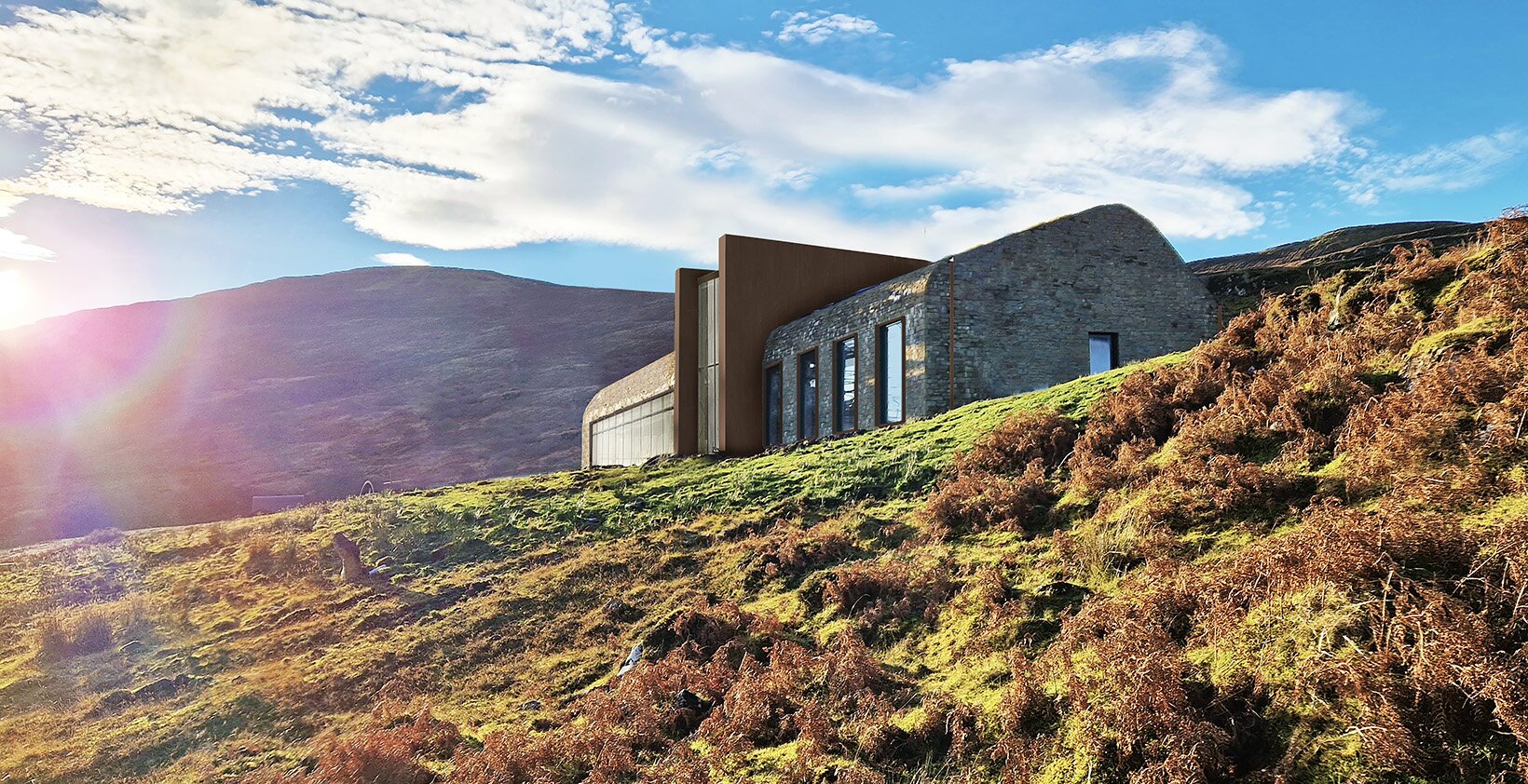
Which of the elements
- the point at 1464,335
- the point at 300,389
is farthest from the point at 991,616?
the point at 300,389

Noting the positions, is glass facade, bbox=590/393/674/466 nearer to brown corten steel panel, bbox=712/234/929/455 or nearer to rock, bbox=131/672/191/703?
brown corten steel panel, bbox=712/234/929/455

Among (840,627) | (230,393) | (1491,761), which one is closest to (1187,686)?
(1491,761)

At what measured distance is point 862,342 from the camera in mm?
25844

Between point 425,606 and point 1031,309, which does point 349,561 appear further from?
point 1031,309

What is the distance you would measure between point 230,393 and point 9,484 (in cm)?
2408

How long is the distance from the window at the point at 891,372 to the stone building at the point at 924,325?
44mm

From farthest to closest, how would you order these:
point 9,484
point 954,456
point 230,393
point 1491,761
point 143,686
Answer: point 230,393, point 9,484, point 954,456, point 143,686, point 1491,761

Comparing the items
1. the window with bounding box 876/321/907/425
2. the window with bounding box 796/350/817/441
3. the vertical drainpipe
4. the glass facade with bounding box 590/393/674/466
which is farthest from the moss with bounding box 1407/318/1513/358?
the glass facade with bounding box 590/393/674/466

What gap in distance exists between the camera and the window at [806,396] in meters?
28.3

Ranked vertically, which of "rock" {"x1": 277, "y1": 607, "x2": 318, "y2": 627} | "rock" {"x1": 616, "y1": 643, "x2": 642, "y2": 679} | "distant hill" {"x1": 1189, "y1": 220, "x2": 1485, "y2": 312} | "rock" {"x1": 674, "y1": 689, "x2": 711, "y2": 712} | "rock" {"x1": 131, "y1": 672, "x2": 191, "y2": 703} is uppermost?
"distant hill" {"x1": 1189, "y1": 220, "x2": 1485, "y2": 312}

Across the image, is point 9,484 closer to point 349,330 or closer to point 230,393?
point 230,393

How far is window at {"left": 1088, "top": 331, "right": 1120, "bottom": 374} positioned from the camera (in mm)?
24922

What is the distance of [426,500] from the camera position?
24641 millimetres

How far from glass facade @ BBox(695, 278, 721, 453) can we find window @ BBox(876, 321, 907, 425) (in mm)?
7479
